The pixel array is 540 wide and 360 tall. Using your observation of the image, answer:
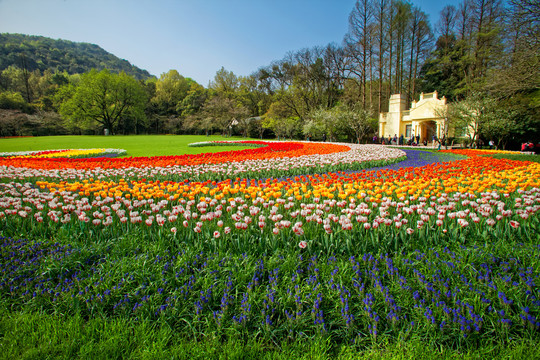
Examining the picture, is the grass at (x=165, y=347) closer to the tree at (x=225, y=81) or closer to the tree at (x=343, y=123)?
the tree at (x=343, y=123)

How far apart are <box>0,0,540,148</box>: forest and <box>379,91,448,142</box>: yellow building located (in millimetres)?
1670

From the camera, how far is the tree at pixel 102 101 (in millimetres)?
47656

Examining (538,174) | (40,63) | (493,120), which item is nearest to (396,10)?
(493,120)

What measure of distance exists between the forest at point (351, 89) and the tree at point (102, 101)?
0.60 ft

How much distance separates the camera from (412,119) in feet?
105

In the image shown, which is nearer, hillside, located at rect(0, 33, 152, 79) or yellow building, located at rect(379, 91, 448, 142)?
yellow building, located at rect(379, 91, 448, 142)

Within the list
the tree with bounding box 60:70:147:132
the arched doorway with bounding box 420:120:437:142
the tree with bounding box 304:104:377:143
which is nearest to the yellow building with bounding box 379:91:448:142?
the arched doorway with bounding box 420:120:437:142

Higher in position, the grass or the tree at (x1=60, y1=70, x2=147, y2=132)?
the tree at (x1=60, y1=70, x2=147, y2=132)

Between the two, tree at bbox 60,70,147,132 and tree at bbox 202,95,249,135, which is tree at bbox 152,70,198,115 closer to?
tree at bbox 60,70,147,132

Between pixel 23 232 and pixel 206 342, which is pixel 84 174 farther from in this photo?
pixel 206 342

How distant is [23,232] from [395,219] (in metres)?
4.60

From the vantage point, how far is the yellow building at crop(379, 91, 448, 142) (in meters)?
30.2

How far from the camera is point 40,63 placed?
79.4m

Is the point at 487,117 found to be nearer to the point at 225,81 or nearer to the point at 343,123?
the point at 343,123
